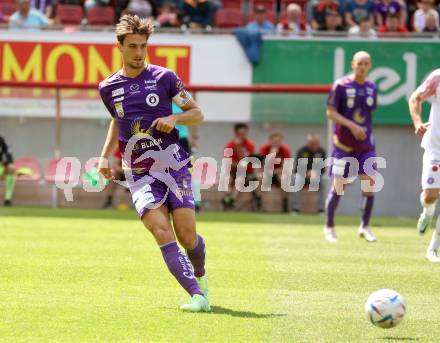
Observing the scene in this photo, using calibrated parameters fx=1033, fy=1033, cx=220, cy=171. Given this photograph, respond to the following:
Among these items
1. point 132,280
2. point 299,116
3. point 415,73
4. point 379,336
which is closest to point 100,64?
point 299,116

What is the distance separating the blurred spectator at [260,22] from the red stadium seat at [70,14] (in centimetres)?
380

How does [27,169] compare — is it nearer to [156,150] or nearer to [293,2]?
[293,2]

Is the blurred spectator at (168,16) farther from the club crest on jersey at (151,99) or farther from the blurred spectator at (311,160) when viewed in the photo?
the club crest on jersey at (151,99)

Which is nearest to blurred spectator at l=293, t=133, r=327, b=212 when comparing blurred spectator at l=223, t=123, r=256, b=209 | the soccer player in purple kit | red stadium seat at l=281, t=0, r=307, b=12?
blurred spectator at l=223, t=123, r=256, b=209

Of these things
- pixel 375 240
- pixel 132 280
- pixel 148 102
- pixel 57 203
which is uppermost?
pixel 148 102

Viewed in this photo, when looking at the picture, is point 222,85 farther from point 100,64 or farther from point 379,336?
point 379,336

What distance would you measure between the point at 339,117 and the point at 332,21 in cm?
877

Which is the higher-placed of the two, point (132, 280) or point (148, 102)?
point (148, 102)

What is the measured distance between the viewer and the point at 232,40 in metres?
22.2

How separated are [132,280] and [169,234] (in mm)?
1966

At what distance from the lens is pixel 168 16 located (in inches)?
887

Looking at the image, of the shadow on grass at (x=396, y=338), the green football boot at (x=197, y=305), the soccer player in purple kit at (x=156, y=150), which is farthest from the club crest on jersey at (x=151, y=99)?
the shadow on grass at (x=396, y=338)

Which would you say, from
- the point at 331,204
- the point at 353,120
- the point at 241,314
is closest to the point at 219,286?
the point at 241,314

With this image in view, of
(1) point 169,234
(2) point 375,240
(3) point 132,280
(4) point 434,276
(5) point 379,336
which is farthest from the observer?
(2) point 375,240
